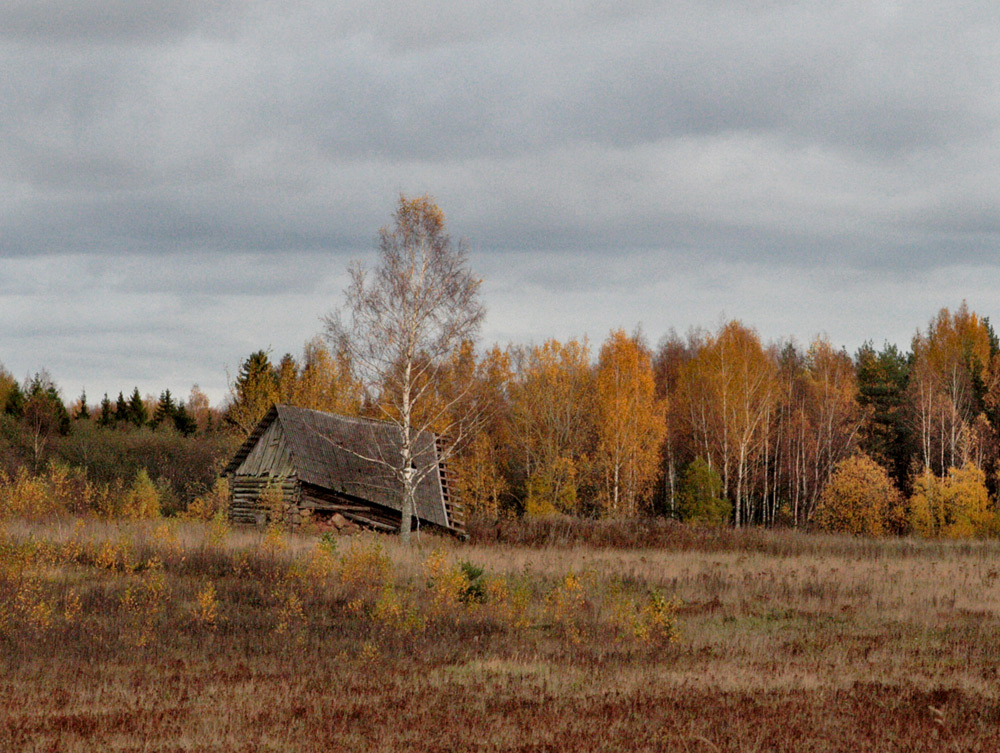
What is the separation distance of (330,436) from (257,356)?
21508 millimetres

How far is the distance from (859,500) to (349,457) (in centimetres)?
2630

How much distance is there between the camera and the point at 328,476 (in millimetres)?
30188

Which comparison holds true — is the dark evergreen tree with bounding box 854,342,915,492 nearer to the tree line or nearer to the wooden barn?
the tree line

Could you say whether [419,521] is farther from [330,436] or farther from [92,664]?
[92,664]

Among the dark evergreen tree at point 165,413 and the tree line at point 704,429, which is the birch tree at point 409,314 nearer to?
the tree line at point 704,429

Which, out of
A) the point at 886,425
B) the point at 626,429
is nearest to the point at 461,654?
the point at 626,429

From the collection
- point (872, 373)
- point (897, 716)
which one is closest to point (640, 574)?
point (897, 716)

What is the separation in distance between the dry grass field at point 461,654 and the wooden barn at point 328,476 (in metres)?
7.31

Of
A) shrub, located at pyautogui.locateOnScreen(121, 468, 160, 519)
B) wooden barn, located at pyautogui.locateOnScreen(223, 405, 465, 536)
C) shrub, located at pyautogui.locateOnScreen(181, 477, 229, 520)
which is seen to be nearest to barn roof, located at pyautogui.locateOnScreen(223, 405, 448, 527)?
wooden barn, located at pyautogui.locateOnScreen(223, 405, 465, 536)

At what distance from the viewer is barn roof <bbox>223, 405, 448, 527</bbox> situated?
3016cm

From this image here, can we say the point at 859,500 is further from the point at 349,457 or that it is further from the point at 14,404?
the point at 14,404

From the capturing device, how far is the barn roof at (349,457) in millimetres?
30156

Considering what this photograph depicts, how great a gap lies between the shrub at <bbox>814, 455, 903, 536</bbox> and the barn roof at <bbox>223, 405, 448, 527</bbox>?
22705 millimetres

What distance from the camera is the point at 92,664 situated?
451 inches
